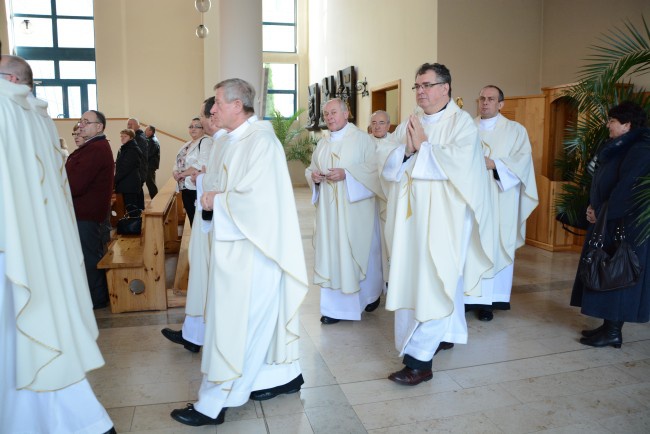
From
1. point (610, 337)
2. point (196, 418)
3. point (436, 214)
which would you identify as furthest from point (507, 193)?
point (196, 418)

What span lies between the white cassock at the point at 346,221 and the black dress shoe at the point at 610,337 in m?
1.81

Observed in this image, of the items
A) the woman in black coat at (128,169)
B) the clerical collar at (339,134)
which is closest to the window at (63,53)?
the woman in black coat at (128,169)

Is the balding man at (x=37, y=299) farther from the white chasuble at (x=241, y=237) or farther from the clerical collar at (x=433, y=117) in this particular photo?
the clerical collar at (x=433, y=117)

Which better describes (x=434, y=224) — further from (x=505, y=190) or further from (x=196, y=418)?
(x=196, y=418)

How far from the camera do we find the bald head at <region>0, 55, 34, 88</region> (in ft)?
9.68

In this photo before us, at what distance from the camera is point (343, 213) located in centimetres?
482

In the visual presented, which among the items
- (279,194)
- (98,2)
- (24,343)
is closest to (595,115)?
(279,194)

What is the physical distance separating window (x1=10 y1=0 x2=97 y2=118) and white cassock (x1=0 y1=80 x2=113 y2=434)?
1626cm

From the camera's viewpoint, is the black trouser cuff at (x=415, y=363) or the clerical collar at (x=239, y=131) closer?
the clerical collar at (x=239, y=131)

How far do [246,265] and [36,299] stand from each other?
0.98 m

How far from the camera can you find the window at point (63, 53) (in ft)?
57.1

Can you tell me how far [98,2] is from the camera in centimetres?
1655

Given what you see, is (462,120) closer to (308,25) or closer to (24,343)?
(24,343)

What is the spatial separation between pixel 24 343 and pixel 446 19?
794 centimetres
